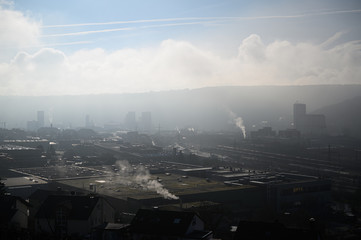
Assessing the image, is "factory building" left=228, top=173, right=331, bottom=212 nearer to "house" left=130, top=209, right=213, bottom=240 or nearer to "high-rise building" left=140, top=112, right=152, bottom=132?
"house" left=130, top=209, right=213, bottom=240

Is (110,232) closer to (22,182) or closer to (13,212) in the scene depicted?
(13,212)

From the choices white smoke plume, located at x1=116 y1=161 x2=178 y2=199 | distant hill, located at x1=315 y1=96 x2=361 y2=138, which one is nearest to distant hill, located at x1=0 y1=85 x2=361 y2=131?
distant hill, located at x1=315 y1=96 x2=361 y2=138

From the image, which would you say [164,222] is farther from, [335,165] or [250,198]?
[335,165]

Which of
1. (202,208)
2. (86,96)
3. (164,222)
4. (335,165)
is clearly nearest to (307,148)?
(335,165)

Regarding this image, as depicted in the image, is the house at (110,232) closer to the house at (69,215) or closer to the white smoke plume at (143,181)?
the house at (69,215)

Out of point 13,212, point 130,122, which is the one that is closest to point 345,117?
point 130,122

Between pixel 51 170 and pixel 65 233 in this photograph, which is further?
pixel 51 170

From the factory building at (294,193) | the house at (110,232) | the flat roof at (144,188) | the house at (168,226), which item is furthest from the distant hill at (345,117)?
the house at (110,232)

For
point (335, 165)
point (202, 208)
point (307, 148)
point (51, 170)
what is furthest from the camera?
point (307, 148)
